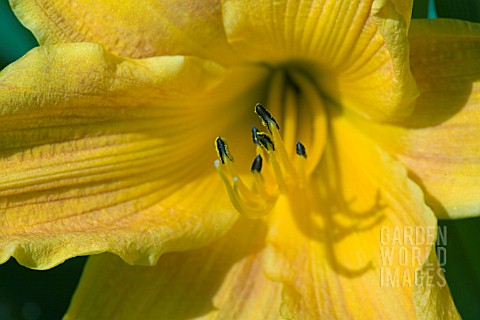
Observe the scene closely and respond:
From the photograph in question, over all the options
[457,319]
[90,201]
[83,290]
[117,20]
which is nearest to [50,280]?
[83,290]

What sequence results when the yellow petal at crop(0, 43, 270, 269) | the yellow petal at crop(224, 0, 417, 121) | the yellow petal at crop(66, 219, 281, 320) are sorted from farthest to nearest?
the yellow petal at crop(66, 219, 281, 320) < the yellow petal at crop(0, 43, 270, 269) < the yellow petal at crop(224, 0, 417, 121)

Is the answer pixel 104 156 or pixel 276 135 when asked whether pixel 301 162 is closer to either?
pixel 276 135

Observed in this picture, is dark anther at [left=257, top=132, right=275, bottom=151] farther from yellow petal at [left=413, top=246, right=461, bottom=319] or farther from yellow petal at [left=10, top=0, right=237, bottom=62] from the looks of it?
yellow petal at [left=413, top=246, right=461, bottom=319]

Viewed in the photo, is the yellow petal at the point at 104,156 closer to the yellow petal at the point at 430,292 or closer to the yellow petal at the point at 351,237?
the yellow petal at the point at 351,237

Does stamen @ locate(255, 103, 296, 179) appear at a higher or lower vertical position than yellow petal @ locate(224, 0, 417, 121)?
lower

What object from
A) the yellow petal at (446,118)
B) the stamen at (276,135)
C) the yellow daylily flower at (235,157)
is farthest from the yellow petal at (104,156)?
the yellow petal at (446,118)

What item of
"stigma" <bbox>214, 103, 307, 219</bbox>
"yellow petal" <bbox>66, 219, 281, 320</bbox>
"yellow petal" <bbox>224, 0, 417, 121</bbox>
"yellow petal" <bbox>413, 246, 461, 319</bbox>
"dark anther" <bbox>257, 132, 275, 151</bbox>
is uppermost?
"yellow petal" <bbox>224, 0, 417, 121</bbox>

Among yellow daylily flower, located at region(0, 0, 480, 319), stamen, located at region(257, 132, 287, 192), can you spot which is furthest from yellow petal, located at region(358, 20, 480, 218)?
stamen, located at region(257, 132, 287, 192)
